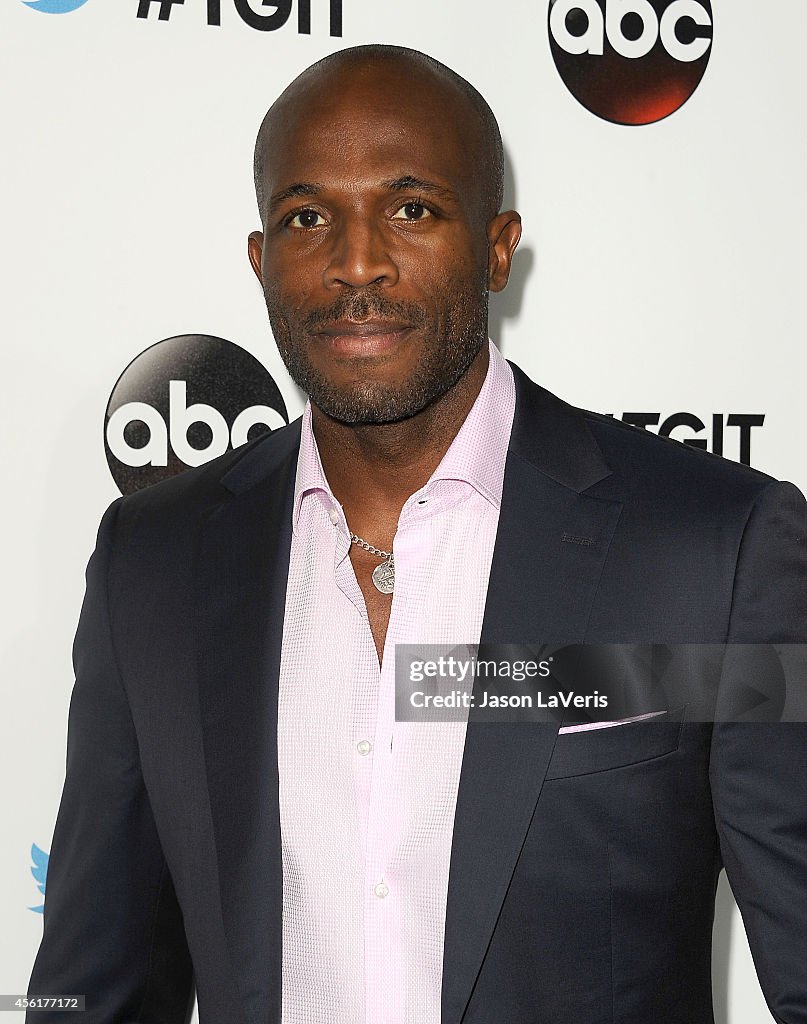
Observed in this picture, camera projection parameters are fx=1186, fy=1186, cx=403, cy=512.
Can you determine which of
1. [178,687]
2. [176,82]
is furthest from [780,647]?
[176,82]

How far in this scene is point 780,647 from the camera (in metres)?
1.12

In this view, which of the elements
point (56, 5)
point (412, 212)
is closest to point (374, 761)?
point (412, 212)

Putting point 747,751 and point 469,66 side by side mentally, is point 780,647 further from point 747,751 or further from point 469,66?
point 469,66

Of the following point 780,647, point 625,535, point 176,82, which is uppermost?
point 176,82

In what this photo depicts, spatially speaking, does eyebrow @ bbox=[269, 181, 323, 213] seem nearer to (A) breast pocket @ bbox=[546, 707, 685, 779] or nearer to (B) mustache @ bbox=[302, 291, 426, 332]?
(B) mustache @ bbox=[302, 291, 426, 332]

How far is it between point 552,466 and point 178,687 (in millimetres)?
458

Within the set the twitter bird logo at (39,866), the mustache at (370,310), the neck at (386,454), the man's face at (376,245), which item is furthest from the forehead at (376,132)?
the twitter bird logo at (39,866)

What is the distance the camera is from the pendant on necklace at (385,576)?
124 centimetres

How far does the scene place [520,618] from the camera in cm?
113

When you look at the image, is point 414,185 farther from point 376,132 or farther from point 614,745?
point 614,745

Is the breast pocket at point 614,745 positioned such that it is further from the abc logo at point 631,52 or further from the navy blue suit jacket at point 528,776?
the abc logo at point 631,52

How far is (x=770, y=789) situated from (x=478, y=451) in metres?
0.44

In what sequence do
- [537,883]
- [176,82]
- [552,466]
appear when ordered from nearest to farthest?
[537,883], [552,466], [176,82]

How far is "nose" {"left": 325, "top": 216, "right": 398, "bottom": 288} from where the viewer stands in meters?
1.15
